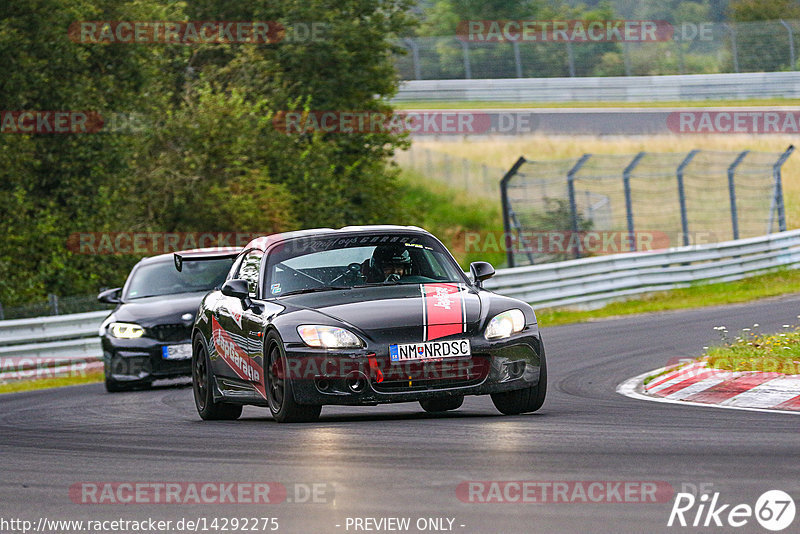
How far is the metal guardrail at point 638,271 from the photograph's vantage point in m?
24.7

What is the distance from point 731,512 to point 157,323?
10.7 meters

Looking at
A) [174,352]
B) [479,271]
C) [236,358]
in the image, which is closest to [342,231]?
[479,271]

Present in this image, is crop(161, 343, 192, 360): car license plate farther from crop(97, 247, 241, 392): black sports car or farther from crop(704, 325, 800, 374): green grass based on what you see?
crop(704, 325, 800, 374): green grass

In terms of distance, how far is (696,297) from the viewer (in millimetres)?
25203

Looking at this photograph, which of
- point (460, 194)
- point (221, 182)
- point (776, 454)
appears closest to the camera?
point (776, 454)

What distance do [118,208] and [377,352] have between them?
21.4m

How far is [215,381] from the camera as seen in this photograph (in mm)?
11242

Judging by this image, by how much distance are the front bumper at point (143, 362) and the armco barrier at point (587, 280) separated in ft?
17.8

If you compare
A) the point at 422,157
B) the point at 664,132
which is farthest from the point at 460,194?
the point at 664,132

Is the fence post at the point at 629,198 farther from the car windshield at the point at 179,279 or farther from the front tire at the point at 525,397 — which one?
the front tire at the point at 525,397

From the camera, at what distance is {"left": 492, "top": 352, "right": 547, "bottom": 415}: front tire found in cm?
966

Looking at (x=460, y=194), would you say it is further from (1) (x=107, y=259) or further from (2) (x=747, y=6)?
(2) (x=747, y=6)

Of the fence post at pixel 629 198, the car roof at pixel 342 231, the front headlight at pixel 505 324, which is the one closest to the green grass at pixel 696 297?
the fence post at pixel 629 198

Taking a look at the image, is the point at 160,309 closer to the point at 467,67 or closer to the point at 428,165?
the point at 428,165
